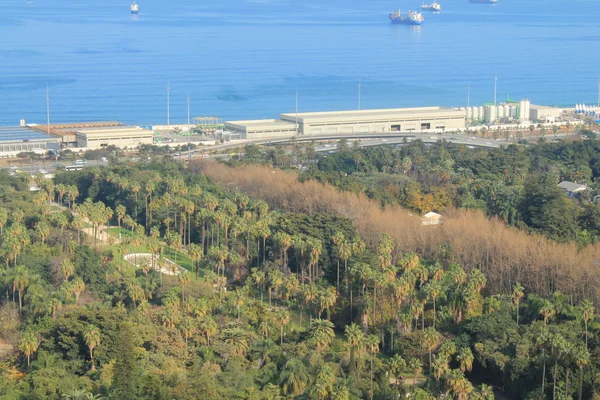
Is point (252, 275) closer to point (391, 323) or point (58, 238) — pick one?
point (391, 323)

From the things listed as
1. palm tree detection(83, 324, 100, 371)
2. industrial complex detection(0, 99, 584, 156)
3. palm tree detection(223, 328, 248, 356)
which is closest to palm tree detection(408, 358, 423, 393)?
palm tree detection(223, 328, 248, 356)

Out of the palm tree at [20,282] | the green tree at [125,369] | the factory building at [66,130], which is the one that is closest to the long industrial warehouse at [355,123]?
the factory building at [66,130]

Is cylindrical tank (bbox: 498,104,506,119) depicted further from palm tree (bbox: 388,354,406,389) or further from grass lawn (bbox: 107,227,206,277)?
palm tree (bbox: 388,354,406,389)

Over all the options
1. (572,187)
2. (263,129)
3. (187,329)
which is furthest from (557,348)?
(263,129)

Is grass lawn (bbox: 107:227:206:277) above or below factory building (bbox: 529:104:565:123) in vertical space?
below

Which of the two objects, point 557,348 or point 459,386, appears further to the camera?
point 557,348

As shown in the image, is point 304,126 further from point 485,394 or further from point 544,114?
point 485,394
